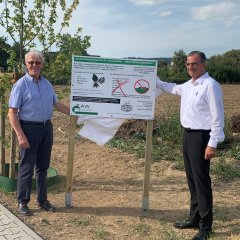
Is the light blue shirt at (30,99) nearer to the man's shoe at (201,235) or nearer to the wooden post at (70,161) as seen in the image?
the wooden post at (70,161)

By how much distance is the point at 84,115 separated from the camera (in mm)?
5660

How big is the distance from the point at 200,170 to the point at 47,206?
2190mm

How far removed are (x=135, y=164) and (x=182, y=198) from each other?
6.54ft

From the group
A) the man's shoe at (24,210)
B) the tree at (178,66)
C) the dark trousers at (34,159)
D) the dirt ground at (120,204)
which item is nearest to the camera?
the dirt ground at (120,204)

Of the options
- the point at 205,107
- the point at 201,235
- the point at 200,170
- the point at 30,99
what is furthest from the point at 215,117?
the point at 30,99

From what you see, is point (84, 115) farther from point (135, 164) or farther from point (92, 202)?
point (135, 164)

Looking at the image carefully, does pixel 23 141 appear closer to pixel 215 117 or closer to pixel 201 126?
pixel 201 126

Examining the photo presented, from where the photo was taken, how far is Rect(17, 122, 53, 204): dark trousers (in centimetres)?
546

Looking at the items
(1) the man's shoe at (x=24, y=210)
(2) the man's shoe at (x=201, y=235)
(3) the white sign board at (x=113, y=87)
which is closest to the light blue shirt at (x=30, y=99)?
(3) the white sign board at (x=113, y=87)

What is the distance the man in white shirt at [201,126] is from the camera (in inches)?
178

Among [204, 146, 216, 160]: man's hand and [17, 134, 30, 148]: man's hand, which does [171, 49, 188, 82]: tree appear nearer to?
[17, 134, 30, 148]: man's hand

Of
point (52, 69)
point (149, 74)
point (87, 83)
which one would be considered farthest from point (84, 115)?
point (52, 69)

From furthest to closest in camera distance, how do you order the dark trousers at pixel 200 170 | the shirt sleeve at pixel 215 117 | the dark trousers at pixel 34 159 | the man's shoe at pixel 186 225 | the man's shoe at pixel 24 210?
the man's shoe at pixel 24 210 < the dark trousers at pixel 34 159 < the man's shoe at pixel 186 225 < the dark trousers at pixel 200 170 < the shirt sleeve at pixel 215 117

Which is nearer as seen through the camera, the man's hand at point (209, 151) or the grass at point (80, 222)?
the man's hand at point (209, 151)
